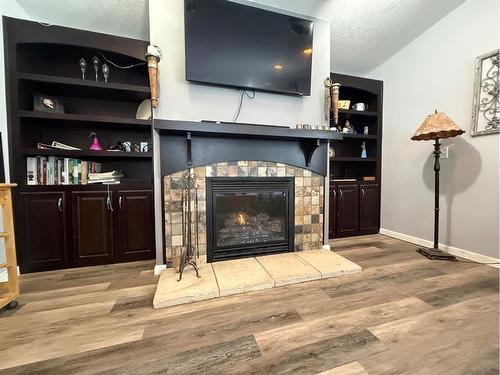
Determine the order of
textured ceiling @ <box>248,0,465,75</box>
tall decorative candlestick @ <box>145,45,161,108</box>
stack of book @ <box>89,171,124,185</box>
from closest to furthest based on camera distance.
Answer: tall decorative candlestick @ <box>145,45,161,108</box>, stack of book @ <box>89,171,124,185</box>, textured ceiling @ <box>248,0,465,75</box>

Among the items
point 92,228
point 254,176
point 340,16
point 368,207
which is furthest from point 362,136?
point 92,228

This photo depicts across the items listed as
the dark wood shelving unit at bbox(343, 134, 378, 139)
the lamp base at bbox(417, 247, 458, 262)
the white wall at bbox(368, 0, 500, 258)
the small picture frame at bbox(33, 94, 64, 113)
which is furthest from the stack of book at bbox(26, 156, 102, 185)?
the white wall at bbox(368, 0, 500, 258)

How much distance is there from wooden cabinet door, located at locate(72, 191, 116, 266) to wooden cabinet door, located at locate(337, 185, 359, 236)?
2760mm

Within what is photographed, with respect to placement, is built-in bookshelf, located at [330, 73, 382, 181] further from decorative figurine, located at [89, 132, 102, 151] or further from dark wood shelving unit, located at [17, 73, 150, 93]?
decorative figurine, located at [89, 132, 102, 151]

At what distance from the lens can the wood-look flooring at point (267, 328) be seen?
3.15 feet

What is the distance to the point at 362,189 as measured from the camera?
294cm

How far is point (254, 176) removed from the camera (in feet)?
6.92

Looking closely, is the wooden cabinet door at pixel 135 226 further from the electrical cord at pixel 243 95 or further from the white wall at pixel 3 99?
the electrical cord at pixel 243 95

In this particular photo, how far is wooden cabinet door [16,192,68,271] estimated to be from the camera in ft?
6.05

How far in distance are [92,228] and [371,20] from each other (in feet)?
12.2

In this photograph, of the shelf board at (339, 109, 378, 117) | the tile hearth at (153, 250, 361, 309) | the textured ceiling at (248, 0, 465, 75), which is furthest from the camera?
the shelf board at (339, 109, 378, 117)

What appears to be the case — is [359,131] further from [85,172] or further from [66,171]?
[66,171]

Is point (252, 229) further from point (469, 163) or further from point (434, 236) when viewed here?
point (469, 163)

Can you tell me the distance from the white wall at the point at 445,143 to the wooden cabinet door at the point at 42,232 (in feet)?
13.0
